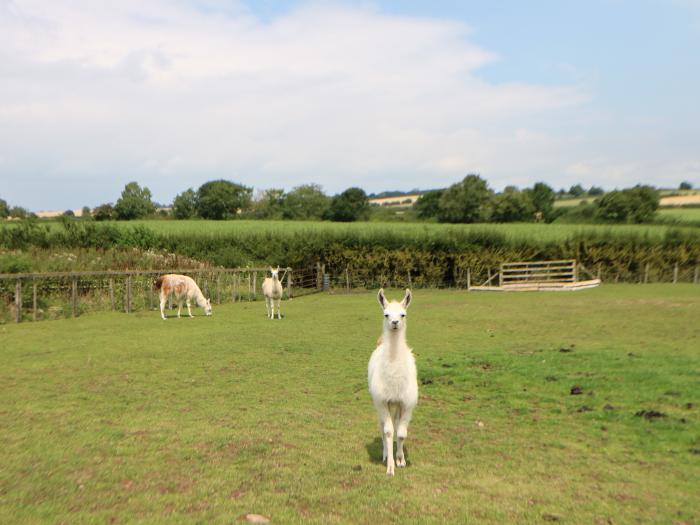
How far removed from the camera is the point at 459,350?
14.9 m

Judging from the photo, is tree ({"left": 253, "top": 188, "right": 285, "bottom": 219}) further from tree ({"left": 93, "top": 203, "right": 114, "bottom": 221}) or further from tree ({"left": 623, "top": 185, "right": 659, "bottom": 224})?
tree ({"left": 623, "top": 185, "right": 659, "bottom": 224})

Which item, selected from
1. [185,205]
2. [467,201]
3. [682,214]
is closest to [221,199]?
[185,205]

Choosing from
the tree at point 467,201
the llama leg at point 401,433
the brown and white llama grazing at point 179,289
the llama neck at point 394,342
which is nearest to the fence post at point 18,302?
the brown and white llama grazing at point 179,289

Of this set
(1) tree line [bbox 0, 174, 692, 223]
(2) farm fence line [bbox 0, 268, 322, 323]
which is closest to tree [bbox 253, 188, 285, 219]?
(1) tree line [bbox 0, 174, 692, 223]

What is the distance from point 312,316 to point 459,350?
33.5 ft

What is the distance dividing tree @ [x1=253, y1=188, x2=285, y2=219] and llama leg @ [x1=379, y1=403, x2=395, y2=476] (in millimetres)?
85658

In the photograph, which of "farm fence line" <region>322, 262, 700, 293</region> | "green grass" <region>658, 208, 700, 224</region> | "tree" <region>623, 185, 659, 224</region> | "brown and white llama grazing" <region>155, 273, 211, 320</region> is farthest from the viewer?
"tree" <region>623, 185, 659, 224</region>

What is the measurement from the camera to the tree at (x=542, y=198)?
3191 inches

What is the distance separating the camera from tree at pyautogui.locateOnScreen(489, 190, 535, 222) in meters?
78.4

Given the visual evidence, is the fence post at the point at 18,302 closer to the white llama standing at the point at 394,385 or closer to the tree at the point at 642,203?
the white llama standing at the point at 394,385

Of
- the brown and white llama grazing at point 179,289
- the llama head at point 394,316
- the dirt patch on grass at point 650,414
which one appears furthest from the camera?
the brown and white llama grazing at point 179,289

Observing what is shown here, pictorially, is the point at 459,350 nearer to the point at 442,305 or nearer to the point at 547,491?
the point at 547,491

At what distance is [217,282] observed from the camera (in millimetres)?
30406

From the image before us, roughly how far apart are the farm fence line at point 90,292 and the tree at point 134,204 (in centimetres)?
4778
